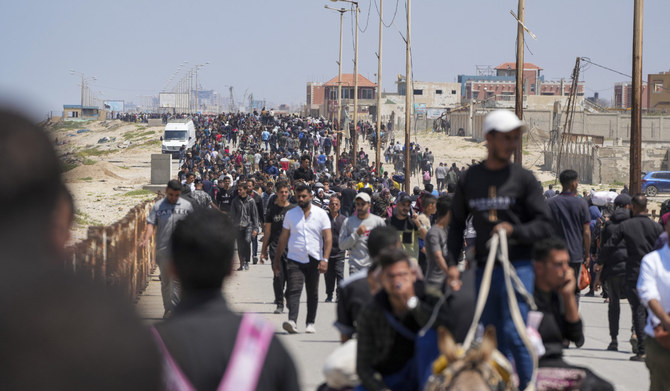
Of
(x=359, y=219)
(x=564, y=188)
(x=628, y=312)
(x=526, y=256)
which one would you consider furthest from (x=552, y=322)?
(x=628, y=312)

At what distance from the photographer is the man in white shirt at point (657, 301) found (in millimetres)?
6277

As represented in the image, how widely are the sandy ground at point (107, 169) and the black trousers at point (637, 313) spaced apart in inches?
228

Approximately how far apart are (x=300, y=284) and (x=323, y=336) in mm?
746

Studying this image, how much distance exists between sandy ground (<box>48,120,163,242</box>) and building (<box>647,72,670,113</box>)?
59911 millimetres

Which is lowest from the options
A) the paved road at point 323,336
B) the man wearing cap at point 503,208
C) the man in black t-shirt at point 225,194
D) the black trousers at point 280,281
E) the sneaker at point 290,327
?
the paved road at point 323,336

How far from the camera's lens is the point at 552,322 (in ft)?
17.3

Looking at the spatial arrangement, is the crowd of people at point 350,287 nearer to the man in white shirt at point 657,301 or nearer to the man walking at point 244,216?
the man in white shirt at point 657,301

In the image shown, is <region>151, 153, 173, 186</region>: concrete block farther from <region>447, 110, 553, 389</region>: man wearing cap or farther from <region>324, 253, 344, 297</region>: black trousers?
<region>447, 110, 553, 389</region>: man wearing cap

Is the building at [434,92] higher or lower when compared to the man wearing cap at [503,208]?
higher

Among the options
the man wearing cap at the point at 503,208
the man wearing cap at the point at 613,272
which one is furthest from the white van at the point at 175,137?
the man wearing cap at the point at 503,208

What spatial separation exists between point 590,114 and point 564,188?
67.1 m

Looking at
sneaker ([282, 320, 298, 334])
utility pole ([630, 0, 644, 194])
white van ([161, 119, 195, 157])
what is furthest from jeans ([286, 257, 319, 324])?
white van ([161, 119, 195, 157])

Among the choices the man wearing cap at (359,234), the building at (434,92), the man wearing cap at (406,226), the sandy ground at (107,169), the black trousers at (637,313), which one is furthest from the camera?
the building at (434,92)

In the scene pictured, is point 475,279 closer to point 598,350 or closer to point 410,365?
point 410,365
